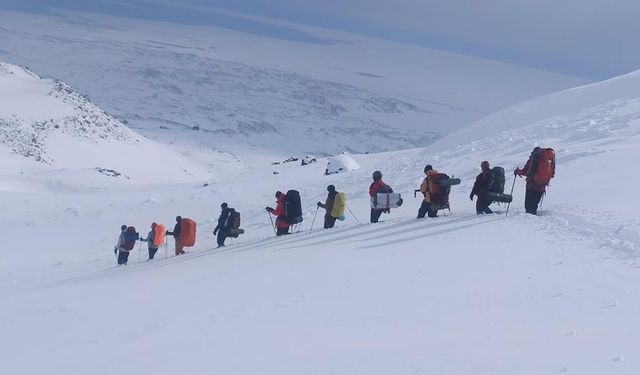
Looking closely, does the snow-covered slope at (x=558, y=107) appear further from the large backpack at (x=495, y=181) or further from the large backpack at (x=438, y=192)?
the large backpack at (x=495, y=181)

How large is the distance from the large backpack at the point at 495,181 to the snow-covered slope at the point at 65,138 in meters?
41.4

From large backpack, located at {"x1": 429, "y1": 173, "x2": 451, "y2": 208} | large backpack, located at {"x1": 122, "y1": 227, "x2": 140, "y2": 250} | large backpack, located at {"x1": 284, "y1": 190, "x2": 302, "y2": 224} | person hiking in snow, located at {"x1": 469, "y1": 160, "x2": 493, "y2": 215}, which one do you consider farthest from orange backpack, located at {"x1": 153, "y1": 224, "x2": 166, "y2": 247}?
person hiking in snow, located at {"x1": 469, "y1": 160, "x2": 493, "y2": 215}

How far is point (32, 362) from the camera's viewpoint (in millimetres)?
7488

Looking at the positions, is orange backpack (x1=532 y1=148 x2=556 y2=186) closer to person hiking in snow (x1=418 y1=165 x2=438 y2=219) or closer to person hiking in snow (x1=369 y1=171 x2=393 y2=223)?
person hiking in snow (x1=418 y1=165 x2=438 y2=219)

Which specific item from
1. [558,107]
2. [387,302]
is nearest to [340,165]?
[558,107]

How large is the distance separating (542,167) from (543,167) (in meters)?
0.02

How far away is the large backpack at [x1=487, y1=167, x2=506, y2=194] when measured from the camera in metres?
15.7

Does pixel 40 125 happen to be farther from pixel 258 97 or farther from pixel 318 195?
pixel 258 97

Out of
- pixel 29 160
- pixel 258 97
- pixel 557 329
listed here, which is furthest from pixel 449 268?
pixel 258 97

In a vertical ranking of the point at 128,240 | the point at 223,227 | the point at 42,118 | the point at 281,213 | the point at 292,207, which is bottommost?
the point at 128,240

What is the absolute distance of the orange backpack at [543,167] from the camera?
1472 cm

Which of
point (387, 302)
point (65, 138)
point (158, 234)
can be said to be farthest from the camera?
point (65, 138)

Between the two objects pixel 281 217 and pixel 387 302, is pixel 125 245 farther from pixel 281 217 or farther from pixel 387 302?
pixel 387 302

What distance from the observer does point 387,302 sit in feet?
29.4
